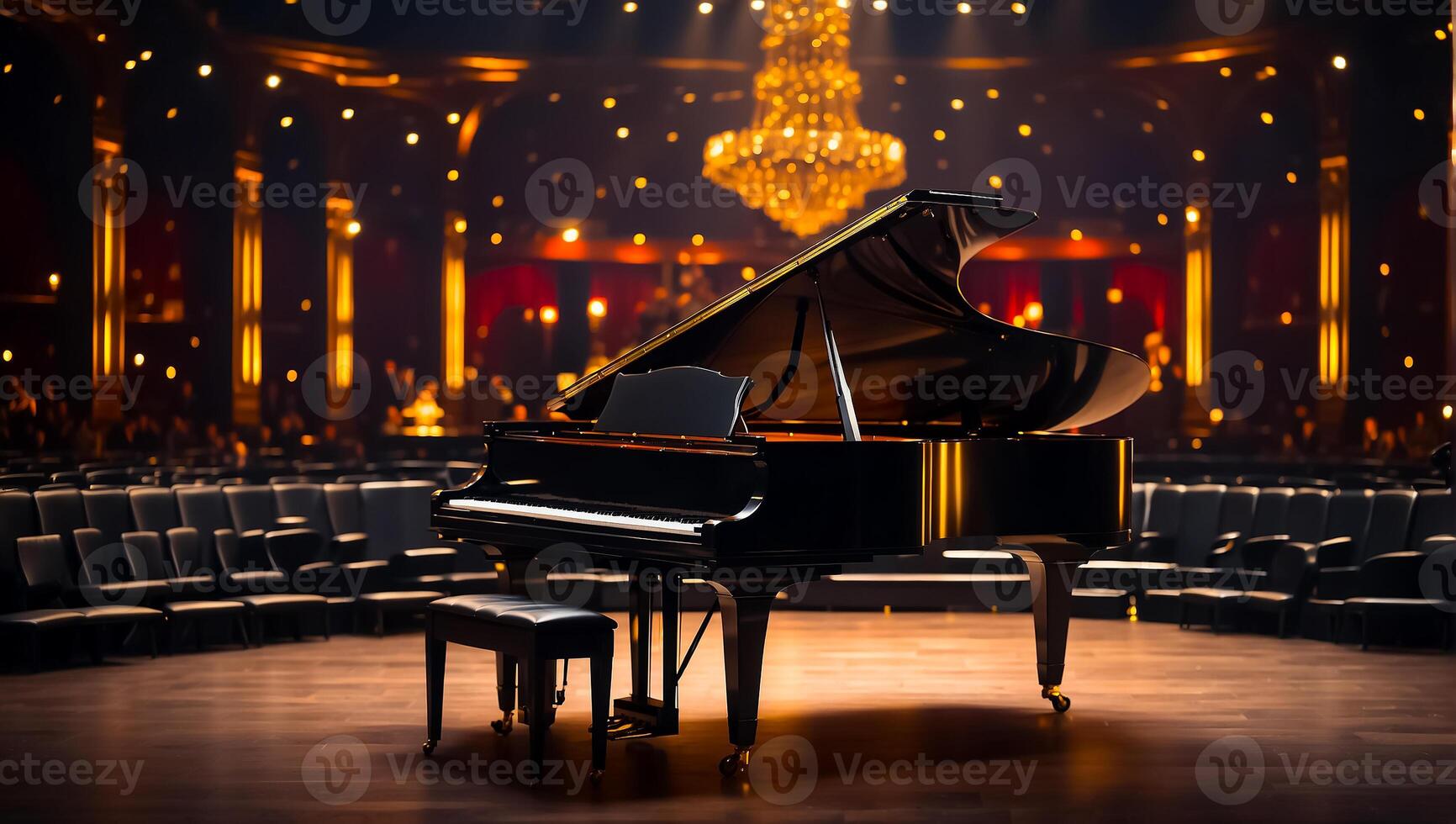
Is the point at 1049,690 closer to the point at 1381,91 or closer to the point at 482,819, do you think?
the point at 482,819

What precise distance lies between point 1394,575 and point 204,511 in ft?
20.1

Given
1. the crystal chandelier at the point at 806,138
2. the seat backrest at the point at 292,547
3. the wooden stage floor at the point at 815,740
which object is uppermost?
the crystal chandelier at the point at 806,138

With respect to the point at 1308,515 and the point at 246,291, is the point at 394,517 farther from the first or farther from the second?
the point at 1308,515

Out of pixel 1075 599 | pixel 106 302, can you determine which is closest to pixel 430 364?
pixel 106 302

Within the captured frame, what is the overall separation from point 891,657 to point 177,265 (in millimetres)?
5314

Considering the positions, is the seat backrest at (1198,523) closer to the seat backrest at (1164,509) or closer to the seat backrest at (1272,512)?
the seat backrest at (1164,509)

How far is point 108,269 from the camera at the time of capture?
846 centimetres

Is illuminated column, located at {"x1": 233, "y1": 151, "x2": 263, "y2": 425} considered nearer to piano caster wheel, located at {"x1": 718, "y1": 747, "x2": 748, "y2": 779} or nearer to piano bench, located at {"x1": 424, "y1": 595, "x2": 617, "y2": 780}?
piano bench, located at {"x1": 424, "y1": 595, "x2": 617, "y2": 780}

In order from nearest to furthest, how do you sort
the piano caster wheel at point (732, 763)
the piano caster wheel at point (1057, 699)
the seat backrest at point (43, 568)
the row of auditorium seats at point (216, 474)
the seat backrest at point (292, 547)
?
the piano caster wheel at point (732, 763), the piano caster wheel at point (1057, 699), the seat backrest at point (43, 568), the row of auditorium seats at point (216, 474), the seat backrest at point (292, 547)

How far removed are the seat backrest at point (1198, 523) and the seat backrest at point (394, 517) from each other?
4.32m

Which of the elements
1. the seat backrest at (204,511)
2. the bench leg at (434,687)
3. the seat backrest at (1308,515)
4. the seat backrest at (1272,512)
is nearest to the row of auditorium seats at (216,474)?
the seat backrest at (204,511)

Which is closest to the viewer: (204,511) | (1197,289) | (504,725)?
(504,725)

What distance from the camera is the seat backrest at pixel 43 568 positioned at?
21.5 feet

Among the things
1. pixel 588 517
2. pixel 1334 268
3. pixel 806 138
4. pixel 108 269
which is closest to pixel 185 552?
pixel 108 269
